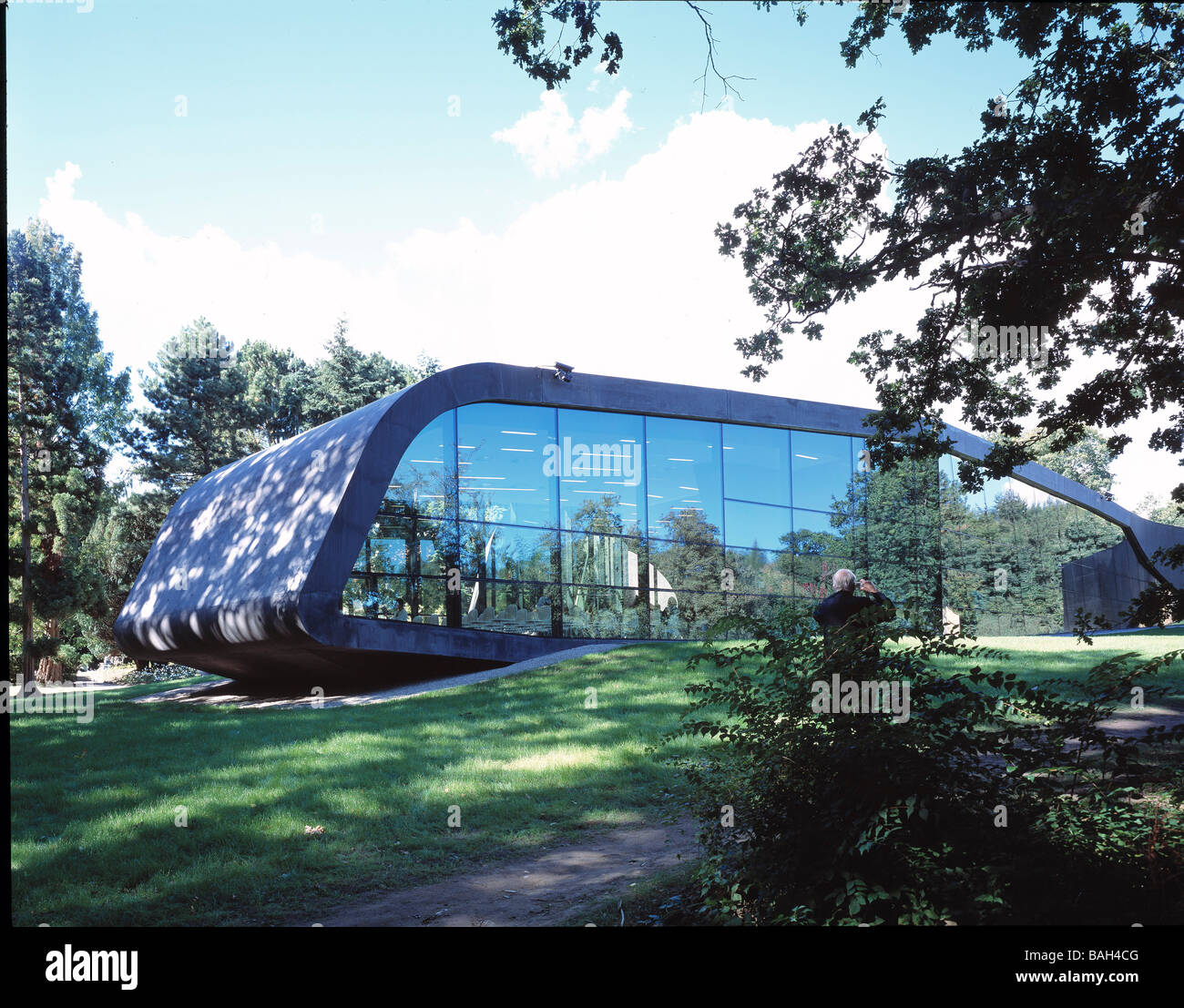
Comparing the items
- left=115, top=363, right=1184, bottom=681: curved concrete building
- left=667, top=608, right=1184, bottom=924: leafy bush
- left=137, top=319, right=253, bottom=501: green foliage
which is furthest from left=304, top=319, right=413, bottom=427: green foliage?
left=667, top=608, right=1184, bottom=924: leafy bush

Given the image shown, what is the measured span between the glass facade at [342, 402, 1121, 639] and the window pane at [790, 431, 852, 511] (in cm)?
5

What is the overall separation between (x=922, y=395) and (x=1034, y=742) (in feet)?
19.5

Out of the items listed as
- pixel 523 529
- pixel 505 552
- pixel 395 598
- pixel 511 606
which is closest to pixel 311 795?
pixel 395 598

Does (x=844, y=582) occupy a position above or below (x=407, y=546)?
below

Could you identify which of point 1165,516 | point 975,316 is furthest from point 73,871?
point 1165,516

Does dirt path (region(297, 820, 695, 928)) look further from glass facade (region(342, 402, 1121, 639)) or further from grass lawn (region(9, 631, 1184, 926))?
glass facade (region(342, 402, 1121, 639))

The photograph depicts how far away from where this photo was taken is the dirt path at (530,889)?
5.86 meters

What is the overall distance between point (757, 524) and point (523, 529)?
26.0 ft

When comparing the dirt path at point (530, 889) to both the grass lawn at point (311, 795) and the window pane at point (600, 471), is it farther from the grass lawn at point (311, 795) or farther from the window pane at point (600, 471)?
the window pane at point (600, 471)

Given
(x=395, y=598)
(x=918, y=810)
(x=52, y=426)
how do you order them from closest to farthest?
(x=918, y=810), (x=395, y=598), (x=52, y=426)

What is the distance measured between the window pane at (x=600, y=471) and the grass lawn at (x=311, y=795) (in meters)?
9.43

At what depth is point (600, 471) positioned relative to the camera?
81.2ft

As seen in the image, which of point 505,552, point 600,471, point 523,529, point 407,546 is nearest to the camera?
point 407,546

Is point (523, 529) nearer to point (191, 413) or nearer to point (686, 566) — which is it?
point (686, 566)
